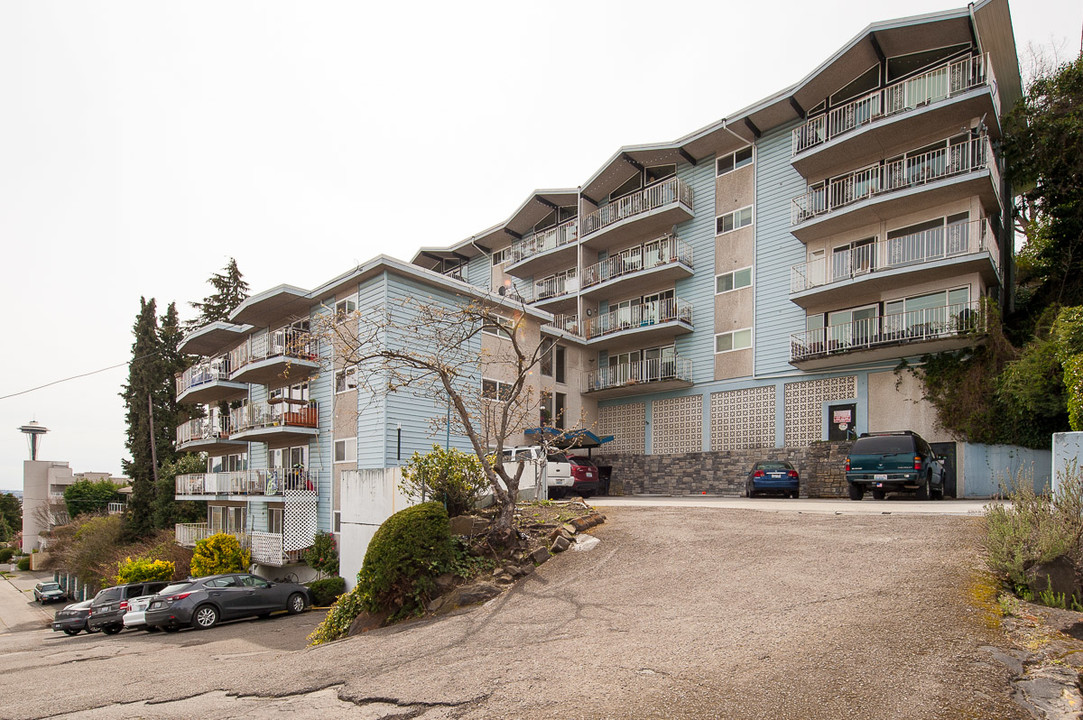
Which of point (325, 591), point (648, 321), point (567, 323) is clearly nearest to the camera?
point (325, 591)

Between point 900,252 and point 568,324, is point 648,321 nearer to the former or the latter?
point 568,324

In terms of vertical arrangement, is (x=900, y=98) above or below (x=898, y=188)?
above

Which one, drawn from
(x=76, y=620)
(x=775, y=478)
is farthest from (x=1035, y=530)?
(x=76, y=620)

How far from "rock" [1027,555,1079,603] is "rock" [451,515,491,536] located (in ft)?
25.6

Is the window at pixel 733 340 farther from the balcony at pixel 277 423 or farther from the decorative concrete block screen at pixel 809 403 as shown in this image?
the balcony at pixel 277 423

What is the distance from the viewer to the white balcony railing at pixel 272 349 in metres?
24.4

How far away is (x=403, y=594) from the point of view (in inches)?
398

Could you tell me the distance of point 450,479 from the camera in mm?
12055

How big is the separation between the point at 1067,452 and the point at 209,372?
3195 cm

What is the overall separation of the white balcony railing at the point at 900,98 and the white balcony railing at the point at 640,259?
6.41 m

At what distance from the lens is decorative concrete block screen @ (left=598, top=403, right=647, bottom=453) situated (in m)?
30.5

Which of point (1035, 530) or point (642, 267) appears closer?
point (1035, 530)

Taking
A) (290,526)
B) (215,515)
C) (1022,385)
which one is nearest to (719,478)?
(1022,385)

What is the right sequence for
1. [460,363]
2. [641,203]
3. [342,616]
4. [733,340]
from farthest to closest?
[641,203]
[733,340]
[460,363]
[342,616]
